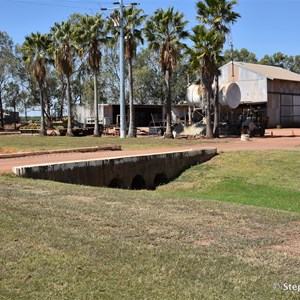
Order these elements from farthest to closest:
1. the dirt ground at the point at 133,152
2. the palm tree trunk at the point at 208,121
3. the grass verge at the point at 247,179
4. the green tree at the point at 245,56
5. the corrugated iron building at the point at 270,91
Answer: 1. the green tree at the point at 245,56
2. the corrugated iron building at the point at 270,91
3. the palm tree trunk at the point at 208,121
4. the dirt ground at the point at 133,152
5. the grass verge at the point at 247,179

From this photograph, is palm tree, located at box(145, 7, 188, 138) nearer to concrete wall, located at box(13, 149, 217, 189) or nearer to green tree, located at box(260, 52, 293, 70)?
concrete wall, located at box(13, 149, 217, 189)

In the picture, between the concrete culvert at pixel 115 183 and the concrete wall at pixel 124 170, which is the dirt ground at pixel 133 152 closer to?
the concrete wall at pixel 124 170

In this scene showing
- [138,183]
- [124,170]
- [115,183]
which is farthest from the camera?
[138,183]

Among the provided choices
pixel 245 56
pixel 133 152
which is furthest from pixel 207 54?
pixel 245 56

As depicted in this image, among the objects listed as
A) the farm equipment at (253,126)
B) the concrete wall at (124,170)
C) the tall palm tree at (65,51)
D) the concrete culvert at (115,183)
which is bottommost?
the concrete culvert at (115,183)

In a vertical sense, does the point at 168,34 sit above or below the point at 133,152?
above

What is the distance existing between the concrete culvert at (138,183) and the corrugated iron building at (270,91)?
33199 millimetres

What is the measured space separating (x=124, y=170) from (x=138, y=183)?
1.43 m

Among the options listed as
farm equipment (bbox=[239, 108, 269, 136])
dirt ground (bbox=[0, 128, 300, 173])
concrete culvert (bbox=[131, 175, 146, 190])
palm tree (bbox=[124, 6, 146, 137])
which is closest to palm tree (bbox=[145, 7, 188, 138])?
palm tree (bbox=[124, 6, 146, 137])

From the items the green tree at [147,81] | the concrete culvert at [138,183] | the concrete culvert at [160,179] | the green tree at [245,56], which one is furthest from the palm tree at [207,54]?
the green tree at [245,56]

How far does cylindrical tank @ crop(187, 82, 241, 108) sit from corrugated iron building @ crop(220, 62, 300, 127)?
1095 cm

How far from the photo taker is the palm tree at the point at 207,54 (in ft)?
112

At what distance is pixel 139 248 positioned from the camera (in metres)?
5.88

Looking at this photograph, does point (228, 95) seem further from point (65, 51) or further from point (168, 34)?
point (65, 51)
